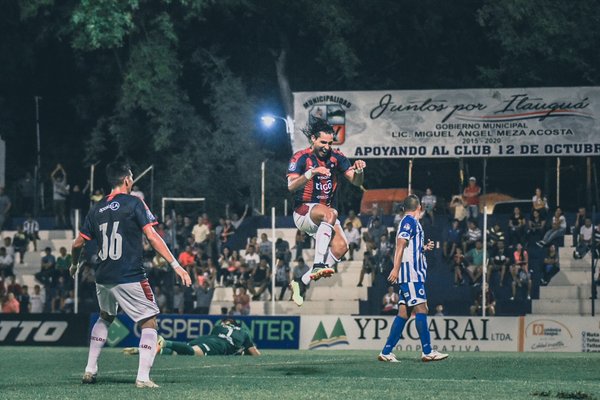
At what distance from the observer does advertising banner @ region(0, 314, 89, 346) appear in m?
29.0

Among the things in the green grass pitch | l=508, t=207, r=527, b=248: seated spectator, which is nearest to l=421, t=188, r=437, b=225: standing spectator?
l=508, t=207, r=527, b=248: seated spectator

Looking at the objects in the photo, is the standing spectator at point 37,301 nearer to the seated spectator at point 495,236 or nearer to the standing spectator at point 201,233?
the standing spectator at point 201,233

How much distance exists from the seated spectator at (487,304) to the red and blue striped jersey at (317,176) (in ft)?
45.3

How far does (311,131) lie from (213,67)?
31.4 metres

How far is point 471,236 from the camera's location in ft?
105

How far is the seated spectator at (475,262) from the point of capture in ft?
102

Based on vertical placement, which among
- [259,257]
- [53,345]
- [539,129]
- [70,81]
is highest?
[70,81]

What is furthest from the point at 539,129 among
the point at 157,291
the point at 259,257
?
the point at 157,291

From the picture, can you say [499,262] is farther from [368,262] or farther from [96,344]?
[96,344]

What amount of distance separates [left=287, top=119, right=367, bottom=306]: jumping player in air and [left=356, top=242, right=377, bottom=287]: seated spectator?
15307 mm

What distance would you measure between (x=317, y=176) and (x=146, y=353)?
13.2ft

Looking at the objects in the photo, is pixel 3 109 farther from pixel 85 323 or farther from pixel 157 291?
pixel 85 323

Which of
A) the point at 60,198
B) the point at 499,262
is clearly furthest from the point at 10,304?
the point at 499,262

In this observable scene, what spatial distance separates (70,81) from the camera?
5022 cm
